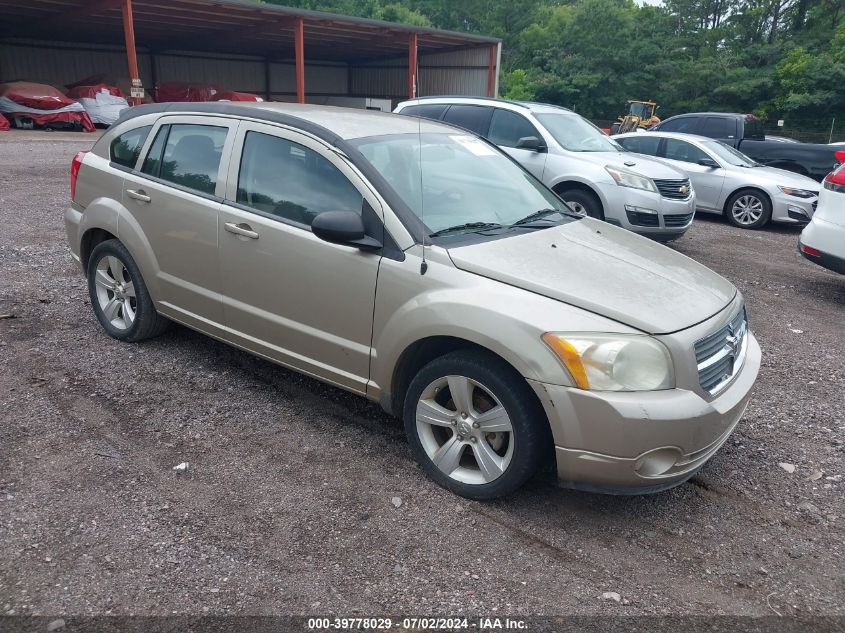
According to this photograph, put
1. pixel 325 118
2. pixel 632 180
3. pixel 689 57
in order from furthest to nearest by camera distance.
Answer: pixel 689 57 → pixel 632 180 → pixel 325 118

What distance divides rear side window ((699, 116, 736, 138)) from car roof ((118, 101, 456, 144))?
40.7ft

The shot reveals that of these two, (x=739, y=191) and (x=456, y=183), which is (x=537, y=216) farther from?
(x=739, y=191)

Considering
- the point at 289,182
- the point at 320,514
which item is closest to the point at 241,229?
the point at 289,182

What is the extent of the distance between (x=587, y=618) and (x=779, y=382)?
3103 millimetres

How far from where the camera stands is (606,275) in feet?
10.9

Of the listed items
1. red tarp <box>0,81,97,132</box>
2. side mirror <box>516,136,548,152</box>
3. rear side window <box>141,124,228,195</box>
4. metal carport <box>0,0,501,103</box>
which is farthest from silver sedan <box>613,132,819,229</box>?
red tarp <box>0,81,97,132</box>

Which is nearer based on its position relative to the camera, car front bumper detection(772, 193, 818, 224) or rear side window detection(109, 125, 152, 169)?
rear side window detection(109, 125, 152, 169)

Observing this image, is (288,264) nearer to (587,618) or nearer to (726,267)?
(587,618)

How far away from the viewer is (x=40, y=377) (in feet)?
14.7

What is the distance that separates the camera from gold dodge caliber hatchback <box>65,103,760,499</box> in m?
2.92

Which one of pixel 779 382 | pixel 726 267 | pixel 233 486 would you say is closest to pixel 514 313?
pixel 233 486

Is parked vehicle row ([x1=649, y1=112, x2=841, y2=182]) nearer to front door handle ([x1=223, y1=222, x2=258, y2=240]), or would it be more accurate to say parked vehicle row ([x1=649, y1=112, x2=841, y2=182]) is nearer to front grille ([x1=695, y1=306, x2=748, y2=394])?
front grille ([x1=695, y1=306, x2=748, y2=394])

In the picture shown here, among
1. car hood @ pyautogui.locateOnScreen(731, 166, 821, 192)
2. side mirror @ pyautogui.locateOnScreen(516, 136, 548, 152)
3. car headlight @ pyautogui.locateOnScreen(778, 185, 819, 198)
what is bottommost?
car headlight @ pyautogui.locateOnScreen(778, 185, 819, 198)

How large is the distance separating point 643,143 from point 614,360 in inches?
418
